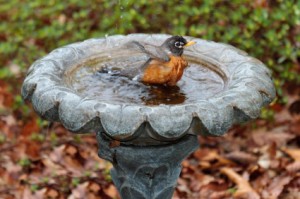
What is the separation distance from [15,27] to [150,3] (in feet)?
6.10

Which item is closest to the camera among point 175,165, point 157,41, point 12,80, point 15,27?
point 175,165

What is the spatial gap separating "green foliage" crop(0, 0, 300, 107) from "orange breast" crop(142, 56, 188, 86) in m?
2.10

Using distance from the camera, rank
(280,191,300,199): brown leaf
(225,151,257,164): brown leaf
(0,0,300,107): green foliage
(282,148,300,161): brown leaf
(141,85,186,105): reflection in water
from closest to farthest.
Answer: (141,85,186,105): reflection in water → (280,191,300,199): brown leaf → (282,148,300,161): brown leaf → (225,151,257,164): brown leaf → (0,0,300,107): green foliage

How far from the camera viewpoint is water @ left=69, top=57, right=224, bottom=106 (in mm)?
3031

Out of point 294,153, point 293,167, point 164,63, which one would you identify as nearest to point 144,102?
point 164,63

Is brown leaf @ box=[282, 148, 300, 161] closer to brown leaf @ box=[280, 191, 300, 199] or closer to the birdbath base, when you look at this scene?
brown leaf @ box=[280, 191, 300, 199]

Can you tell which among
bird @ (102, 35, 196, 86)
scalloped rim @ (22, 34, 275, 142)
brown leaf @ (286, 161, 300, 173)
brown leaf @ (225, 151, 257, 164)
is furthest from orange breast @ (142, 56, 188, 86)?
brown leaf @ (225, 151, 257, 164)

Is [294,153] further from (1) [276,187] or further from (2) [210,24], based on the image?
(2) [210,24]

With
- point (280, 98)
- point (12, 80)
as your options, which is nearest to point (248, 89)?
point (280, 98)

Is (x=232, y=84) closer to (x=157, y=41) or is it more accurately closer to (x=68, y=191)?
(x=157, y=41)

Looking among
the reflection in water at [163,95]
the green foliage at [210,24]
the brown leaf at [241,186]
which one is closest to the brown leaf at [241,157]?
the brown leaf at [241,186]

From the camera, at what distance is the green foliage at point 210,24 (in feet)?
17.3

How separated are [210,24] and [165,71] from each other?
97.7 inches

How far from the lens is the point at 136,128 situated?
2602 millimetres
